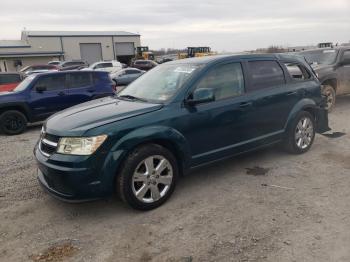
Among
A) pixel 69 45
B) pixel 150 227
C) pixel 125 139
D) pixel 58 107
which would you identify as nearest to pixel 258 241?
pixel 150 227

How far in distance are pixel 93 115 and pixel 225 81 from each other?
1872 millimetres

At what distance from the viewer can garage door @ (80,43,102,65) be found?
181ft

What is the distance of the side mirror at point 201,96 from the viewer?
4414 millimetres

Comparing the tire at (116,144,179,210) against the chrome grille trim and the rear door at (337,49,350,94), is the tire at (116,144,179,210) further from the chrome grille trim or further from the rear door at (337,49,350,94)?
the rear door at (337,49,350,94)

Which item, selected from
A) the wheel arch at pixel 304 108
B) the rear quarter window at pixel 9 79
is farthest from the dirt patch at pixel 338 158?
the rear quarter window at pixel 9 79

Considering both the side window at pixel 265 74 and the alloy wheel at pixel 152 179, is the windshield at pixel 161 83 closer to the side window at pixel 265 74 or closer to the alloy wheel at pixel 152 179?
the alloy wheel at pixel 152 179

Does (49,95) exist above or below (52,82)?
below

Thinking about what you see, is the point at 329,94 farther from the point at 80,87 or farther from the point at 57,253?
the point at 57,253

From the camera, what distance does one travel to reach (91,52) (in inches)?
2188

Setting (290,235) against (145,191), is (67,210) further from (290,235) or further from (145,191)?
(290,235)

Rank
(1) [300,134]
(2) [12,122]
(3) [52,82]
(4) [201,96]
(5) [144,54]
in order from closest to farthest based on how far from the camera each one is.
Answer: (4) [201,96]
(1) [300,134]
(2) [12,122]
(3) [52,82]
(5) [144,54]

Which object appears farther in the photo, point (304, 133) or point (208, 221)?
point (304, 133)

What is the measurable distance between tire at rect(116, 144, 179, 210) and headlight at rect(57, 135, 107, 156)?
38cm

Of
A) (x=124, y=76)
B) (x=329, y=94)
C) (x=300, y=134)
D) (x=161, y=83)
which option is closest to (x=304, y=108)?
(x=300, y=134)
